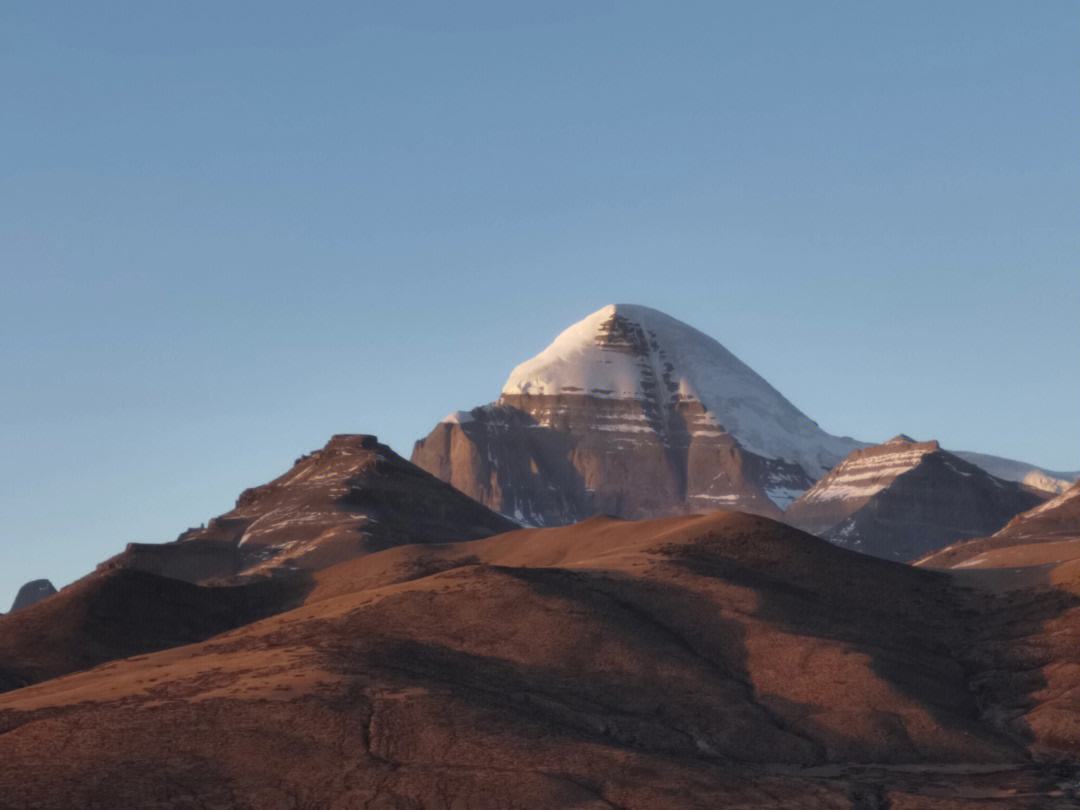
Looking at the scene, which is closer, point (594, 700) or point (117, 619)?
point (594, 700)

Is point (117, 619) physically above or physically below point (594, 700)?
above

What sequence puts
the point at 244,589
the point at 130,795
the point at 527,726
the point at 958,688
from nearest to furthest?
the point at 130,795
the point at 527,726
the point at 958,688
the point at 244,589

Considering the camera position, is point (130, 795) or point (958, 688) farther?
point (958, 688)

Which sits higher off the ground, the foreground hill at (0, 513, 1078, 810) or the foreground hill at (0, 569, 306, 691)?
the foreground hill at (0, 569, 306, 691)

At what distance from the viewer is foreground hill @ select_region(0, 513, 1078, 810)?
76188 mm

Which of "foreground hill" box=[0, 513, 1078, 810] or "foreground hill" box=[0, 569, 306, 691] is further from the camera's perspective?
"foreground hill" box=[0, 569, 306, 691]

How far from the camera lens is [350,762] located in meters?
78.3

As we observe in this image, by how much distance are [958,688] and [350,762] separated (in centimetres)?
3943

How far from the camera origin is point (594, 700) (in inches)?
3659

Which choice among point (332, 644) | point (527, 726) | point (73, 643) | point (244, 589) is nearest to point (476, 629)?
point (332, 644)

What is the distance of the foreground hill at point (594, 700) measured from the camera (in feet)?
250

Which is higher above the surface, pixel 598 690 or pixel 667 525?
pixel 667 525

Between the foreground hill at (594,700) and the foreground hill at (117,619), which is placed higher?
the foreground hill at (117,619)

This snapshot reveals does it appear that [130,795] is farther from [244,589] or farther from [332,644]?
[244,589]
